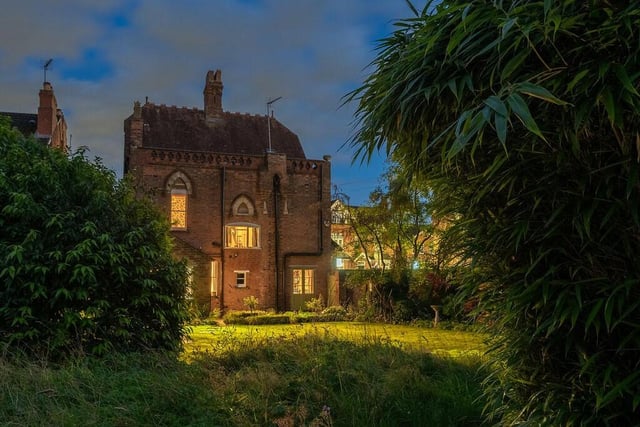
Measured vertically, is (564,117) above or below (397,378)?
above

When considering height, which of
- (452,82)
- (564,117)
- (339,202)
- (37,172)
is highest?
(339,202)

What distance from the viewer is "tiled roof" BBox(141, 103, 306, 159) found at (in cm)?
2894

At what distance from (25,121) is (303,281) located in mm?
14737

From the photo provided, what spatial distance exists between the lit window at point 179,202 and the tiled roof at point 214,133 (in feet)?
7.31

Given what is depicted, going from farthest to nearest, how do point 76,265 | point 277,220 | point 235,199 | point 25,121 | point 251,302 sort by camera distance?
point 277,220
point 235,199
point 251,302
point 25,121
point 76,265

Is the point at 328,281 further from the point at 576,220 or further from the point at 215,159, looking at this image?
the point at 576,220

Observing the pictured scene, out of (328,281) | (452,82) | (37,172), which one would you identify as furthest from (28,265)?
(328,281)

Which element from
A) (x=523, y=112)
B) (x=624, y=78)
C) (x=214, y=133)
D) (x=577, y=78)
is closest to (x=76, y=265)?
(x=523, y=112)

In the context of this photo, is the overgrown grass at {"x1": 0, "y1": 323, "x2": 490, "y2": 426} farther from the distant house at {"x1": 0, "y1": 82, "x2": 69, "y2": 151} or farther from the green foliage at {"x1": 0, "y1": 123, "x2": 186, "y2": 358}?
the distant house at {"x1": 0, "y1": 82, "x2": 69, "y2": 151}

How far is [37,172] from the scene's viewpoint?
28.5ft

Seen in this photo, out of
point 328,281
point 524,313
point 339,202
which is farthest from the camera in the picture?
point 328,281

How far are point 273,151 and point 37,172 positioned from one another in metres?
21.9

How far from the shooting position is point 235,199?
28.7 meters

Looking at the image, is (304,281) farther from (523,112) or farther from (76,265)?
(523,112)
